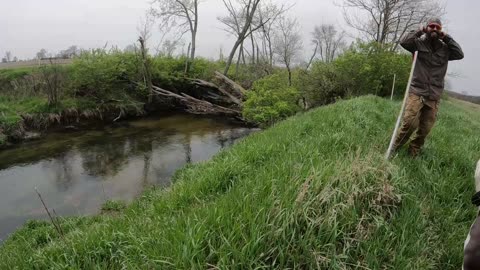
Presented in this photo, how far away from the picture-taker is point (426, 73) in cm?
493

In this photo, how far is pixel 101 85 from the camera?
19.2 m

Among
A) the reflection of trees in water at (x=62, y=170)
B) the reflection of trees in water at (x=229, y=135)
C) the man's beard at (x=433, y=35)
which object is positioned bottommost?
the reflection of trees in water at (x=62, y=170)

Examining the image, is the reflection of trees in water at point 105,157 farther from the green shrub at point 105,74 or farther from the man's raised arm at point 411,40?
the man's raised arm at point 411,40

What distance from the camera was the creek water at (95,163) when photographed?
26.8 ft

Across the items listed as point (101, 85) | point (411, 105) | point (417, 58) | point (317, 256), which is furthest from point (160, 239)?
point (101, 85)

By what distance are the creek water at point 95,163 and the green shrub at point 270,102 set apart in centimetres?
122

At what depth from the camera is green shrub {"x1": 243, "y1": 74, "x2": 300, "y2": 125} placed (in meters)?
15.4

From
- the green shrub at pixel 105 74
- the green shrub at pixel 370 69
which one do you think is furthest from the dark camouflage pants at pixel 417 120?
the green shrub at pixel 105 74

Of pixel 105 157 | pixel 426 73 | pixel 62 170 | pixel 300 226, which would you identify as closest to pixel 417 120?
pixel 426 73

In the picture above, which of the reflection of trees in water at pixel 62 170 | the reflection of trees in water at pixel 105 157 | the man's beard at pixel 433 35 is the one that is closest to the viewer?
the man's beard at pixel 433 35

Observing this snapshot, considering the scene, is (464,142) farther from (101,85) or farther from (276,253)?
(101,85)

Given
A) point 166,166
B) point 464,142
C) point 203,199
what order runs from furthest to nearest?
point 166,166, point 464,142, point 203,199

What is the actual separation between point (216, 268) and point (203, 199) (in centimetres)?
179

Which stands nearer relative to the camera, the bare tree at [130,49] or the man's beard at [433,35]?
the man's beard at [433,35]
